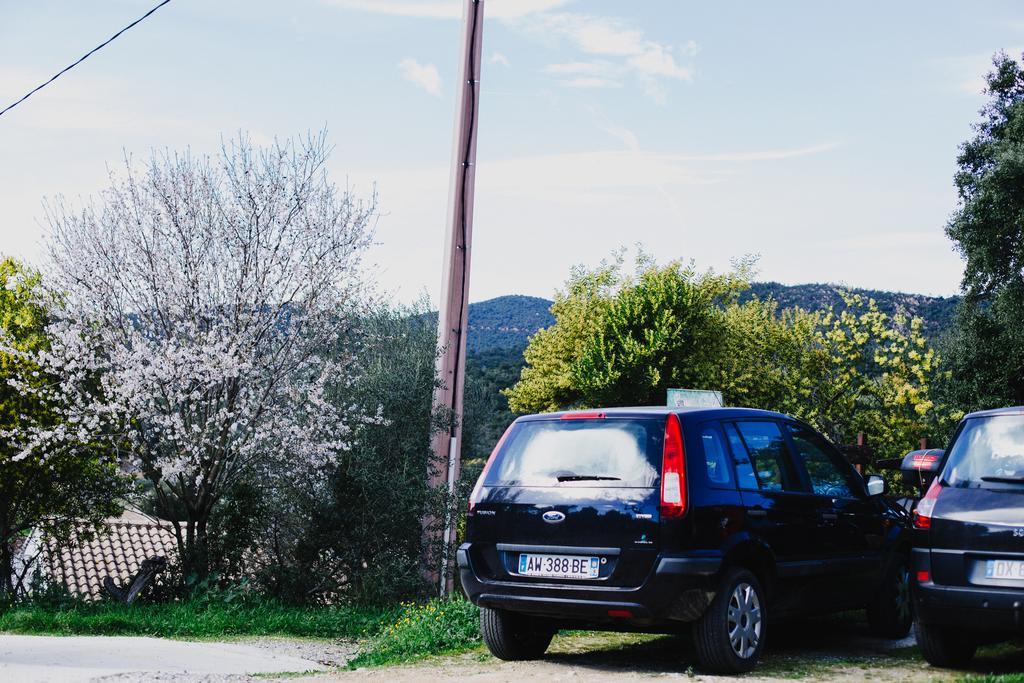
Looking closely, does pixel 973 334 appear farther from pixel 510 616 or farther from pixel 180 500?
pixel 510 616

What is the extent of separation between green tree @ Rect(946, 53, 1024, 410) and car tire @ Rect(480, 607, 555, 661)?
25.8m

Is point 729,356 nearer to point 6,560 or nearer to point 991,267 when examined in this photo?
point 991,267

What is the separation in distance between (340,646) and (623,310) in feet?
103

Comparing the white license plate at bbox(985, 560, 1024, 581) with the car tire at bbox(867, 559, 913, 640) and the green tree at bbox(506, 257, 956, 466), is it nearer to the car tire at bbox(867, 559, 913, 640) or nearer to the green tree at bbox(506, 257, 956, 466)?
the car tire at bbox(867, 559, 913, 640)

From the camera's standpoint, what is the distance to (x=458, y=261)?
13.8 meters

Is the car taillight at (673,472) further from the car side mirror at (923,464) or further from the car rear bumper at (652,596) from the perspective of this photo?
the car side mirror at (923,464)

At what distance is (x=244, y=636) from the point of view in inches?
450

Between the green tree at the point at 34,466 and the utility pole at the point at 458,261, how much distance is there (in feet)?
14.2

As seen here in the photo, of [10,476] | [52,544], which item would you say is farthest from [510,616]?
[52,544]

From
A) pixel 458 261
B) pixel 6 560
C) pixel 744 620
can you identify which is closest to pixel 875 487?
pixel 744 620

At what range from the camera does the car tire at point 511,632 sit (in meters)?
7.34

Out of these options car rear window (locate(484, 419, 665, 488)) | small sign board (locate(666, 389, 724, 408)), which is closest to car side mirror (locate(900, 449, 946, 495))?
car rear window (locate(484, 419, 665, 488))

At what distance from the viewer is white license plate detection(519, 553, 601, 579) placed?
21.8 feet

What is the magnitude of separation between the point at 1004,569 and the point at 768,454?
5.21 ft
